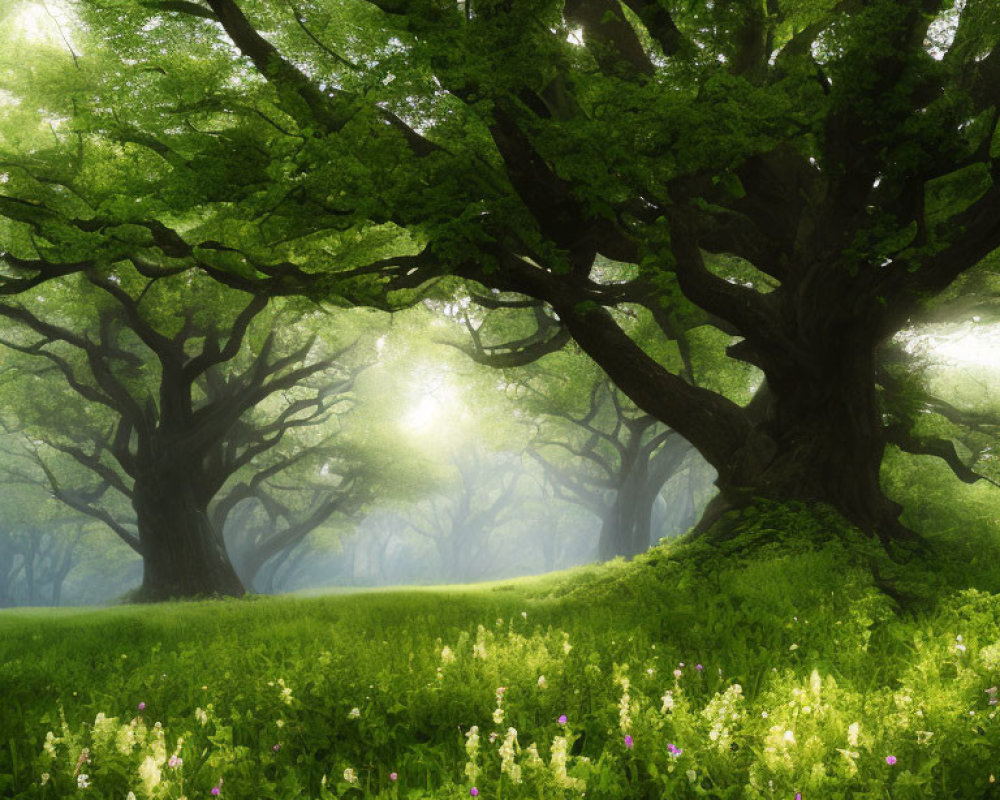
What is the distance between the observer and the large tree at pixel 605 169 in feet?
26.4

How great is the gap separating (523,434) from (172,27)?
2597 cm

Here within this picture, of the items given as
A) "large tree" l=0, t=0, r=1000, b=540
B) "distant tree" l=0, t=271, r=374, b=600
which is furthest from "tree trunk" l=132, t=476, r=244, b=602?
"large tree" l=0, t=0, r=1000, b=540

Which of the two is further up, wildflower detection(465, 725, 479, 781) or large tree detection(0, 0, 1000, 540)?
large tree detection(0, 0, 1000, 540)

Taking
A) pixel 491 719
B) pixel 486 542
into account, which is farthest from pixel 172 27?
pixel 486 542

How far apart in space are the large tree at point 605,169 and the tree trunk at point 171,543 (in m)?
9.52

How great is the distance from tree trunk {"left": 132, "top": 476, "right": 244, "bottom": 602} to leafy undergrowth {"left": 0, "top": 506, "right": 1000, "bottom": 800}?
13.4m

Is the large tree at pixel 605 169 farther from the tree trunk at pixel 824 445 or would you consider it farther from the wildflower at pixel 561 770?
the wildflower at pixel 561 770

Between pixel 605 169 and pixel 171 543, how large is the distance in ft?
56.3

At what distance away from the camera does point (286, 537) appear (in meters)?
34.2

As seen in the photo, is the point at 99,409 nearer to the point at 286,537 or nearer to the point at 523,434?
the point at 286,537

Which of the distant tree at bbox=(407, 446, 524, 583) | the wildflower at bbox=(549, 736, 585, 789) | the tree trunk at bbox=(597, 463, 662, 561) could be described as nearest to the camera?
the wildflower at bbox=(549, 736, 585, 789)

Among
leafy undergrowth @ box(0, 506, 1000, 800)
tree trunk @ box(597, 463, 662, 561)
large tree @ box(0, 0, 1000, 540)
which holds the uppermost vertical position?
large tree @ box(0, 0, 1000, 540)

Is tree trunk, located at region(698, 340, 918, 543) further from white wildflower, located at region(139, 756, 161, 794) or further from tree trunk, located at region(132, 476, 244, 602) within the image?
tree trunk, located at region(132, 476, 244, 602)

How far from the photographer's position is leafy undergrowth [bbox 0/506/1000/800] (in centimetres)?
271
